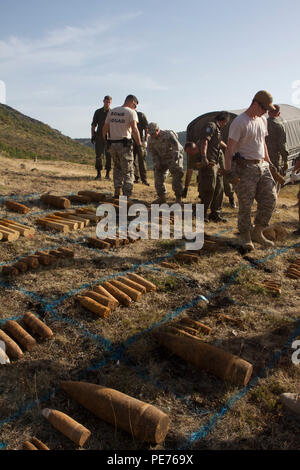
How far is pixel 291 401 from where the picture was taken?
273 cm

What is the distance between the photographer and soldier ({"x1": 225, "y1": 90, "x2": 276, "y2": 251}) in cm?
525

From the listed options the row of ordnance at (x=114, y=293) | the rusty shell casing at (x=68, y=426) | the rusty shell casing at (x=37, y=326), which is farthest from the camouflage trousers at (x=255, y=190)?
the rusty shell casing at (x=68, y=426)

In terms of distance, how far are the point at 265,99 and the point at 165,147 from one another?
3545 millimetres

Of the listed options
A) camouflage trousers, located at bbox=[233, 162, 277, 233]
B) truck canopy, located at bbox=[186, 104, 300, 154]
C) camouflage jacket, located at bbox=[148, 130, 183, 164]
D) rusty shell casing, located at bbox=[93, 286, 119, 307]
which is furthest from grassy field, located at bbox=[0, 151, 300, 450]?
truck canopy, located at bbox=[186, 104, 300, 154]

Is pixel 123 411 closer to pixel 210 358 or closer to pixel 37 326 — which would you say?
pixel 210 358

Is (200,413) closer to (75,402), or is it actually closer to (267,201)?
(75,402)

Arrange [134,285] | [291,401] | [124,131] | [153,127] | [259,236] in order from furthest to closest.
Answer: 1. [153,127]
2. [124,131]
3. [259,236]
4. [134,285]
5. [291,401]

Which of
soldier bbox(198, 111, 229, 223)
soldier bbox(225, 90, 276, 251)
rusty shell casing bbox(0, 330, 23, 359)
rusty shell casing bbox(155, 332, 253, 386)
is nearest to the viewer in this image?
rusty shell casing bbox(155, 332, 253, 386)

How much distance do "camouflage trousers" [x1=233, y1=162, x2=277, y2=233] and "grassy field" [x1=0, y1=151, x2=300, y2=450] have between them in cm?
68

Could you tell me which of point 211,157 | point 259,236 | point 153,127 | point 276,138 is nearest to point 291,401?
point 259,236

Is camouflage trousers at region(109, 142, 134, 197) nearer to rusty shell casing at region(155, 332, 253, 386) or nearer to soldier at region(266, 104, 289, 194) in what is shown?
soldier at region(266, 104, 289, 194)

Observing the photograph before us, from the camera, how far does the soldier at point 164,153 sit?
8.33 meters

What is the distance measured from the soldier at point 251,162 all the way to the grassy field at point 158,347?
2.29 ft

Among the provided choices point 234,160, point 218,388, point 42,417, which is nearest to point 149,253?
point 234,160
